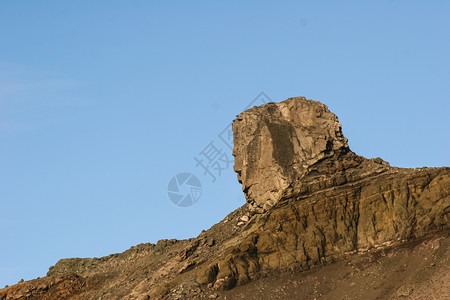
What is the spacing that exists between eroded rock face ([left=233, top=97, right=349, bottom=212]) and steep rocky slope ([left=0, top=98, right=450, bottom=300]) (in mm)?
119

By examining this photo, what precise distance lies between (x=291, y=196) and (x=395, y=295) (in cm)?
1839

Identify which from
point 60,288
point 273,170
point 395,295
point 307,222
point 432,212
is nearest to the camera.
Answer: point 395,295

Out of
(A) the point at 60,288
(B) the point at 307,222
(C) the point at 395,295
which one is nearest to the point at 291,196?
(B) the point at 307,222

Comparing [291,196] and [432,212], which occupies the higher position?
[291,196]

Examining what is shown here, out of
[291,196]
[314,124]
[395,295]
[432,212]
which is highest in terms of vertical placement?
[314,124]

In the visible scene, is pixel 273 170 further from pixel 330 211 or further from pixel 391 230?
pixel 391 230

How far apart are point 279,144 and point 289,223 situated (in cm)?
1062

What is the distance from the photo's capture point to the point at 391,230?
86062 mm

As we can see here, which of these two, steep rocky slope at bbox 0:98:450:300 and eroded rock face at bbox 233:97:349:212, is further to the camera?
eroded rock face at bbox 233:97:349:212

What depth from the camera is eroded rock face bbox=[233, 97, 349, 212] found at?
3762 inches

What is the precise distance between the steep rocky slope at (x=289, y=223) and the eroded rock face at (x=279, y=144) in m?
0.12

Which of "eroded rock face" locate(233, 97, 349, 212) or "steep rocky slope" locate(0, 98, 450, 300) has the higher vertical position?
"eroded rock face" locate(233, 97, 349, 212)

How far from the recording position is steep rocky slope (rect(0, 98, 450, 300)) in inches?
3393

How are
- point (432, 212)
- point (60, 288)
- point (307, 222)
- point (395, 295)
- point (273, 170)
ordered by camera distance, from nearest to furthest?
point (395, 295)
point (432, 212)
point (307, 222)
point (273, 170)
point (60, 288)
